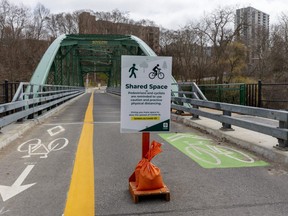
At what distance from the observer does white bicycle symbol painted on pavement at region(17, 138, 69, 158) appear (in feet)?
21.2

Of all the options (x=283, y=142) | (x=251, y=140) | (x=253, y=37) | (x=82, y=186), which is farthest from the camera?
(x=253, y=37)

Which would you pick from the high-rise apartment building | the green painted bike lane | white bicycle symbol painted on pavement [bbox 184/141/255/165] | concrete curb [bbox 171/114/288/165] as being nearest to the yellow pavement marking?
the green painted bike lane

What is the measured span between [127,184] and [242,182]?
156 cm

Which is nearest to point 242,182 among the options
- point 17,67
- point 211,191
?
point 211,191

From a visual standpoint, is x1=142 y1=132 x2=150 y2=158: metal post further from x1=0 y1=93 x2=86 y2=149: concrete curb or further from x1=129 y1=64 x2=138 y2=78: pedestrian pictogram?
x1=0 y1=93 x2=86 y2=149: concrete curb

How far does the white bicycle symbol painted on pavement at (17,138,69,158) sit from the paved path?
0.02m

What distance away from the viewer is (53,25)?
8356cm

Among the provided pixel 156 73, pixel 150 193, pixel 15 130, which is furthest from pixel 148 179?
pixel 15 130

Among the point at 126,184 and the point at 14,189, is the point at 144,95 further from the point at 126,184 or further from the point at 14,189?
the point at 14,189

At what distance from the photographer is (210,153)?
6355 millimetres

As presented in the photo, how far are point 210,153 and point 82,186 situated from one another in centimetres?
281

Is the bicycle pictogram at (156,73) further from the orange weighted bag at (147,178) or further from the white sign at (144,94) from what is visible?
the orange weighted bag at (147,178)

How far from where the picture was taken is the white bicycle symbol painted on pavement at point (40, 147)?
6.46 meters

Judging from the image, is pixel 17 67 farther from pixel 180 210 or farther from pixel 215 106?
pixel 180 210
